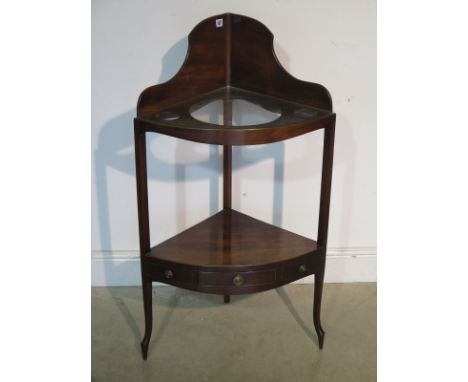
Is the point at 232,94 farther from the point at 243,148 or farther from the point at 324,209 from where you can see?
the point at 324,209

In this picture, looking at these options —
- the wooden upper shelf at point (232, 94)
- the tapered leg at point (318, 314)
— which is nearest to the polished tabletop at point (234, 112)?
the wooden upper shelf at point (232, 94)

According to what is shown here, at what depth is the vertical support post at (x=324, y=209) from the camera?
1546mm

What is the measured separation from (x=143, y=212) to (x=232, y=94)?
1.48ft

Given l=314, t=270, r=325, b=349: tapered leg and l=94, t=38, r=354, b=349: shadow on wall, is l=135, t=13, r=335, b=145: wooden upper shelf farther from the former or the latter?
l=314, t=270, r=325, b=349: tapered leg

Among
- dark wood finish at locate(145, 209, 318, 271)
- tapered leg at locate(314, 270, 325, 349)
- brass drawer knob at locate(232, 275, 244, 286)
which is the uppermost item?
dark wood finish at locate(145, 209, 318, 271)

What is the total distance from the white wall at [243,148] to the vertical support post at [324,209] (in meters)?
0.35

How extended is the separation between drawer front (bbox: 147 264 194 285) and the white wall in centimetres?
43

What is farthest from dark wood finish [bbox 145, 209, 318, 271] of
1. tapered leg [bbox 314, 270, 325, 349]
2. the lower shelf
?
tapered leg [bbox 314, 270, 325, 349]

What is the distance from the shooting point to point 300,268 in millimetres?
1587

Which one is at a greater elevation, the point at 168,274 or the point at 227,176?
the point at 227,176

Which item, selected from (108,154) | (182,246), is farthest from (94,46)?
(182,246)

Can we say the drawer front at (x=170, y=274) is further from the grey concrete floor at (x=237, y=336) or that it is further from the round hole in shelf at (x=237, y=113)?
the round hole in shelf at (x=237, y=113)

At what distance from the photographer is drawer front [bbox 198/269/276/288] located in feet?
4.95

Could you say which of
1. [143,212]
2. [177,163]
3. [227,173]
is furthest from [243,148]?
[143,212]
